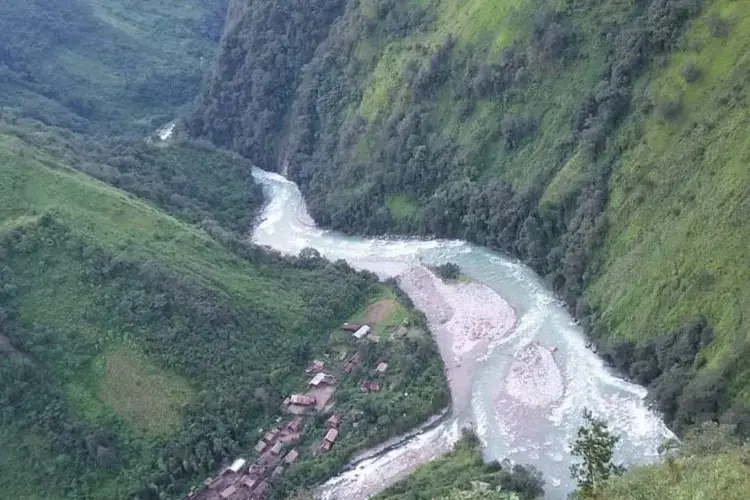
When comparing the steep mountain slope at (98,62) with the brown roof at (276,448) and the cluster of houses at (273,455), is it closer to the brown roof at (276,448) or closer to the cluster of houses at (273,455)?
the cluster of houses at (273,455)

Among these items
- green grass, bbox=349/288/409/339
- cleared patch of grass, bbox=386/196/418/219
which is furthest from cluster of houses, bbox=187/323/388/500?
cleared patch of grass, bbox=386/196/418/219

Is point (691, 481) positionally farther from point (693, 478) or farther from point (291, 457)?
point (291, 457)

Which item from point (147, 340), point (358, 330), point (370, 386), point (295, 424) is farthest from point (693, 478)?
point (147, 340)

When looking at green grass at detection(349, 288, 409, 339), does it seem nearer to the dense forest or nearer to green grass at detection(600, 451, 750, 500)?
the dense forest

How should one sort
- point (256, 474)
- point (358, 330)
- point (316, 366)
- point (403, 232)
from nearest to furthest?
point (256, 474)
point (316, 366)
point (358, 330)
point (403, 232)

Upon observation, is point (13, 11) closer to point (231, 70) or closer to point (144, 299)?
point (231, 70)

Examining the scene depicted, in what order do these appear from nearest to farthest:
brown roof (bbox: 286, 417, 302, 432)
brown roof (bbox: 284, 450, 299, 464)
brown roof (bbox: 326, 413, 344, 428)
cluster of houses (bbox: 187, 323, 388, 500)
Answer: cluster of houses (bbox: 187, 323, 388, 500), brown roof (bbox: 284, 450, 299, 464), brown roof (bbox: 326, 413, 344, 428), brown roof (bbox: 286, 417, 302, 432)
